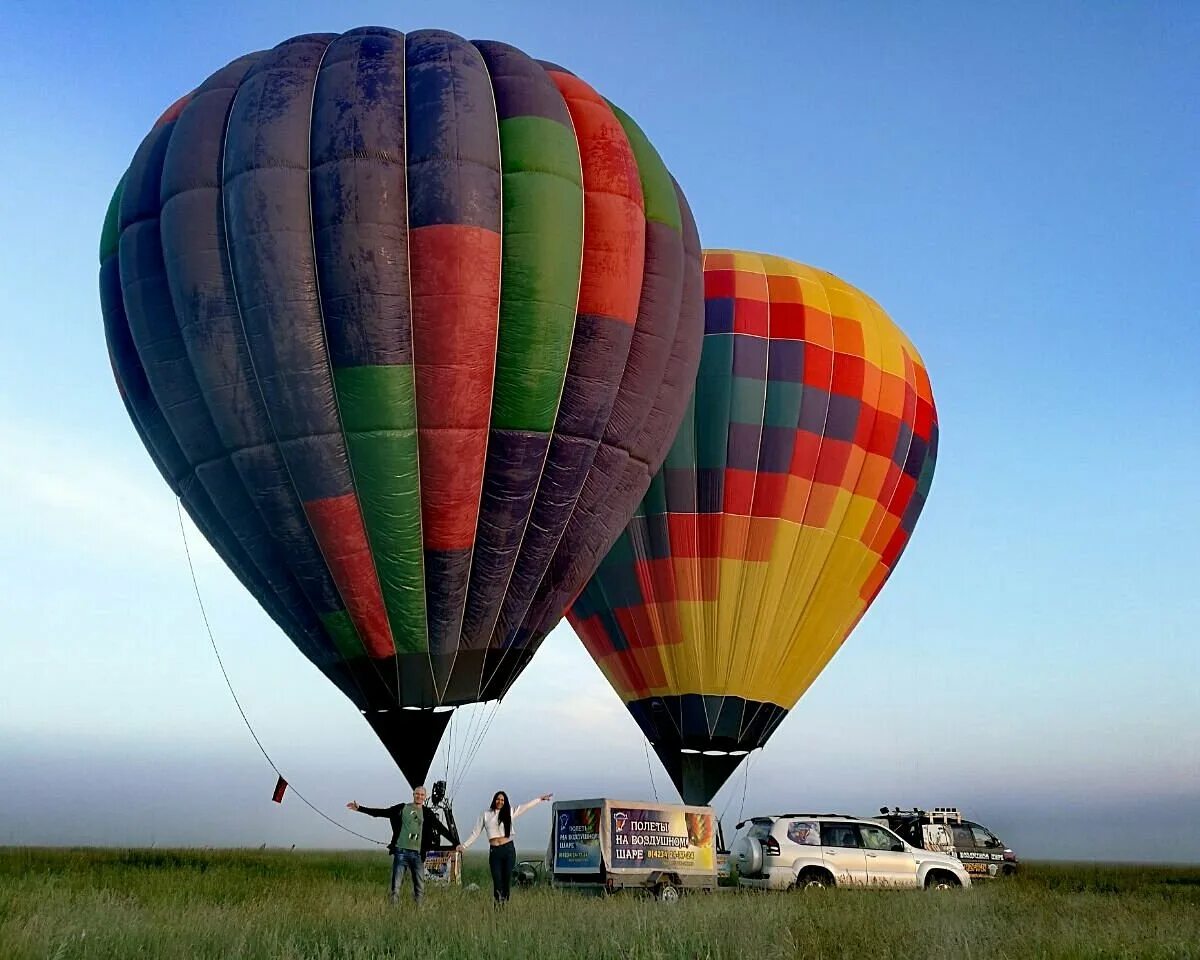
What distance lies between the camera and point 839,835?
774 inches

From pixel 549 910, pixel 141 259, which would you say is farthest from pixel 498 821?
pixel 141 259

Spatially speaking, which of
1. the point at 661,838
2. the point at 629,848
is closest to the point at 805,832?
the point at 661,838

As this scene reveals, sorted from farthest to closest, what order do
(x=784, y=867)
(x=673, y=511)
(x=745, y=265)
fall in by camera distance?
(x=745, y=265) → (x=673, y=511) → (x=784, y=867)

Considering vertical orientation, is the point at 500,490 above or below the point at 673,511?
below

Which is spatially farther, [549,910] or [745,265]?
[745,265]

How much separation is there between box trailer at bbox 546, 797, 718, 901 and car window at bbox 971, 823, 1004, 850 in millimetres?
9569

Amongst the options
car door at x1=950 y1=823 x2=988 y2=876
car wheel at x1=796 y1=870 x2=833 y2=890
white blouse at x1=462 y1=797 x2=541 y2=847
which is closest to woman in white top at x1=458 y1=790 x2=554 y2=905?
white blouse at x1=462 y1=797 x2=541 y2=847

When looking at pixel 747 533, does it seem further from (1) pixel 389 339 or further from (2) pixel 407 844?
(2) pixel 407 844

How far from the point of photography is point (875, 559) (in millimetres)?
27250

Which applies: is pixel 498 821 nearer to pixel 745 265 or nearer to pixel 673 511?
pixel 673 511

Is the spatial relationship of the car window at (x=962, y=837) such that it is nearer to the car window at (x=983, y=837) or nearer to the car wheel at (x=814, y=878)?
the car window at (x=983, y=837)

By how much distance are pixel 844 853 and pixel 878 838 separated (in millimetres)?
897

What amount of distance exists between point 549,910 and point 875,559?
16.7 meters

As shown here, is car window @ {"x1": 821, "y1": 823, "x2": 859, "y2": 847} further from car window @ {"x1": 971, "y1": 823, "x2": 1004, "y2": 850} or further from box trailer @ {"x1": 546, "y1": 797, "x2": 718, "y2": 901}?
car window @ {"x1": 971, "y1": 823, "x2": 1004, "y2": 850}
